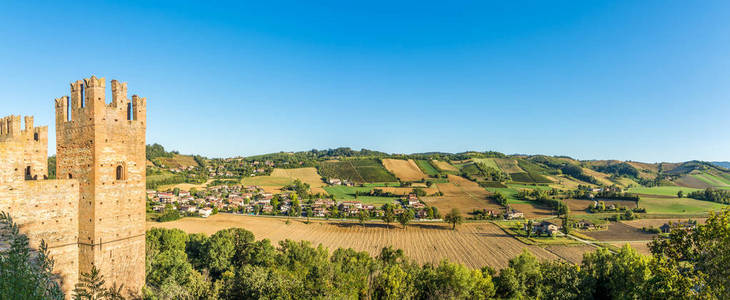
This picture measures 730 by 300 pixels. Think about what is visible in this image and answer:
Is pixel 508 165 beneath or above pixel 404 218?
above

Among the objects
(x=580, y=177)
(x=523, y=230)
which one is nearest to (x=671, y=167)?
(x=580, y=177)

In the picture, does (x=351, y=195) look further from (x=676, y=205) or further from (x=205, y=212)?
(x=676, y=205)

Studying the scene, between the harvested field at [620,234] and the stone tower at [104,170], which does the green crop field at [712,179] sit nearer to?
the harvested field at [620,234]

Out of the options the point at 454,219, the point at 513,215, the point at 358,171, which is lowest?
the point at 513,215

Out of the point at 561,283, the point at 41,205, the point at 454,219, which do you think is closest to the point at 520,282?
the point at 561,283

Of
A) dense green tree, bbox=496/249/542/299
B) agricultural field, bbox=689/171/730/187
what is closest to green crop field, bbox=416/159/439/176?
dense green tree, bbox=496/249/542/299

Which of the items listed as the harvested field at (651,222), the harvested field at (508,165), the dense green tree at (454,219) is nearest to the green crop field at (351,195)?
the dense green tree at (454,219)

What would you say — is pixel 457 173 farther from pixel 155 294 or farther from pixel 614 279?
pixel 155 294
